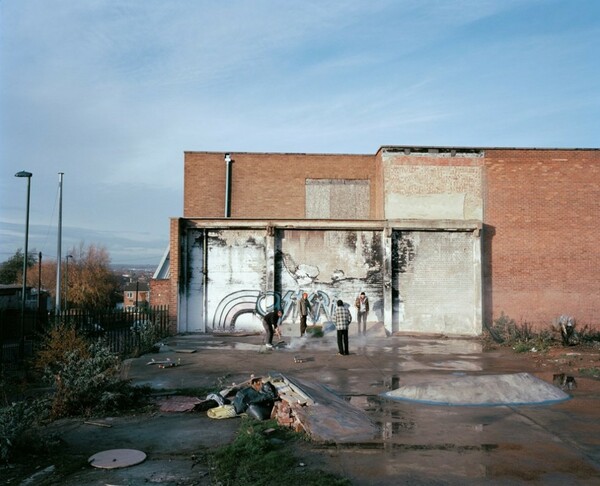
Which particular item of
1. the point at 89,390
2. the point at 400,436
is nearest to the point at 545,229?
the point at 400,436

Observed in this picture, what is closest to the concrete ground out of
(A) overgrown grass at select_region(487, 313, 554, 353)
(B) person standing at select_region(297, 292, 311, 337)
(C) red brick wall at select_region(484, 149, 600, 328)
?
(A) overgrown grass at select_region(487, 313, 554, 353)

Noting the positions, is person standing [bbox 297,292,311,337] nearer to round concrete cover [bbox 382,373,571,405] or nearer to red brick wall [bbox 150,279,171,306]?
red brick wall [bbox 150,279,171,306]

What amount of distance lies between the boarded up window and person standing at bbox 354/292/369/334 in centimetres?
593

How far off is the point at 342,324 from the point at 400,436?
8.54m

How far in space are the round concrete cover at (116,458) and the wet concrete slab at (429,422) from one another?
5.26 feet

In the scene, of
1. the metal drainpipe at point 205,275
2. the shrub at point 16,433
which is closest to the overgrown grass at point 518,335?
the metal drainpipe at point 205,275

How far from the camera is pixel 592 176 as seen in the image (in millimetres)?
22594

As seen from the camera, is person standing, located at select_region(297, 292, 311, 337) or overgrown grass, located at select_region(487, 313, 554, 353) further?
person standing, located at select_region(297, 292, 311, 337)

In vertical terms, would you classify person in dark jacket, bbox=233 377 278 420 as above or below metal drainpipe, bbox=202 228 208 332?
below

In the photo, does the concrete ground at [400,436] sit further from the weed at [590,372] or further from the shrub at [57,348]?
the shrub at [57,348]

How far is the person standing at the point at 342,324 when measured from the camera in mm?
16464

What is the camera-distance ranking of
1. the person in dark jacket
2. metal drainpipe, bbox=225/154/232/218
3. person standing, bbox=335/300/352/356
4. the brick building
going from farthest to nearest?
metal drainpipe, bbox=225/154/232/218
the brick building
person standing, bbox=335/300/352/356
the person in dark jacket

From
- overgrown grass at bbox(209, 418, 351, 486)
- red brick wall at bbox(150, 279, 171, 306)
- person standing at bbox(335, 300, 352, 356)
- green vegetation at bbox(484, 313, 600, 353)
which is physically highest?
red brick wall at bbox(150, 279, 171, 306)

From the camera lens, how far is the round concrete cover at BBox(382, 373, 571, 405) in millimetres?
10086
